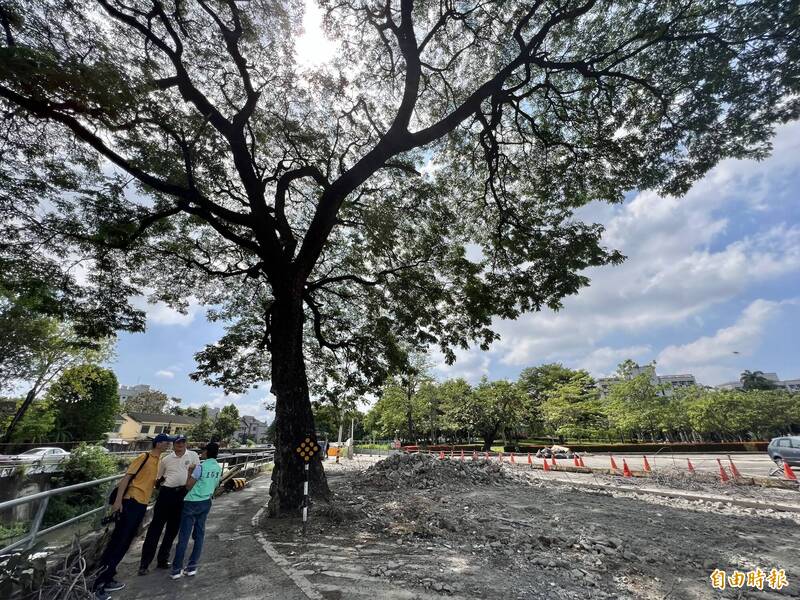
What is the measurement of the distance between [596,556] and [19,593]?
7.12 metres

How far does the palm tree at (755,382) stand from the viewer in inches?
3140

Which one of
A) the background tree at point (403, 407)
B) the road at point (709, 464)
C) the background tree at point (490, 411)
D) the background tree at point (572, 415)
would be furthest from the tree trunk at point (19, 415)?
the background tree at point (572, 415)

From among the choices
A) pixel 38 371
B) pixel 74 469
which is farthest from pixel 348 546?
pixel 38 371

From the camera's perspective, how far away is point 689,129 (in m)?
8.20

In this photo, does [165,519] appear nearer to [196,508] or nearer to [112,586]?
[196,508]

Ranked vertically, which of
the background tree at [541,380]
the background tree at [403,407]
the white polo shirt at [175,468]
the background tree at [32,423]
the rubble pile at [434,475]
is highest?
the background tree at [541,380]

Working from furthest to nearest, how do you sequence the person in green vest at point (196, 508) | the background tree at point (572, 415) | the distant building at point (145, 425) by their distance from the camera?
the distant building at point (145, 425), the background tree at point (572, 415), the person in green vest at point (196, 508)

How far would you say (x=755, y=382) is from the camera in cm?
8406

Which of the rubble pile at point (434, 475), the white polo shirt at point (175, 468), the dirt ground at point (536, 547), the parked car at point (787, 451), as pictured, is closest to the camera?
the dirt ground at point (536, 547)

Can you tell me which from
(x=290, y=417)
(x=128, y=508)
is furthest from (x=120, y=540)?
(x=290, y=417)

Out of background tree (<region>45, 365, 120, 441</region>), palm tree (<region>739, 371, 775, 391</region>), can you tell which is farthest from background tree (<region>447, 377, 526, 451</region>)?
palm tree (<region>739, 371, 775, 391</region>)

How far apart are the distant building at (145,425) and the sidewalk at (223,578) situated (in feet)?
227

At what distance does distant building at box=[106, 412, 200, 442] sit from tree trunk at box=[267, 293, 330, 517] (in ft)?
222

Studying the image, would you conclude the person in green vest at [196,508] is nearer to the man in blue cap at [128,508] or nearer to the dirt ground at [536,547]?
the man in blue cap at [128,508]
